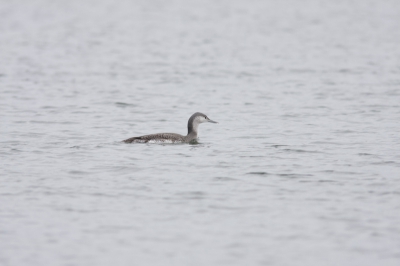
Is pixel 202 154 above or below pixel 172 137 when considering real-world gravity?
below

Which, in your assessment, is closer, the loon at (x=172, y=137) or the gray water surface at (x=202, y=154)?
the gray water surface at (x=202, y=154)

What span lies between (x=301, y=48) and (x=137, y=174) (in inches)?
996

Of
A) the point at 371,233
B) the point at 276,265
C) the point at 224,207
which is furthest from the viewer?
the point at 224,207

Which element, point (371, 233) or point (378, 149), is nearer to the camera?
point (371, 233)

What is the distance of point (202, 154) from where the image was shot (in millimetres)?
16391

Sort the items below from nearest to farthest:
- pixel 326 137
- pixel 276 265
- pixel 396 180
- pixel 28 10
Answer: pixel 276 265 → pixel 396 180 → pixel 326 137 → pixel 28 10

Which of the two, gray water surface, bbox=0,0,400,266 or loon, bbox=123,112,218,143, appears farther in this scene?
loon, bbox=123,112,218,143

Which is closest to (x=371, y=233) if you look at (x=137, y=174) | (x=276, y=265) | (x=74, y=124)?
(x=276, y=265)

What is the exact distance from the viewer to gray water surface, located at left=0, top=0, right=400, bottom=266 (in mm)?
10602

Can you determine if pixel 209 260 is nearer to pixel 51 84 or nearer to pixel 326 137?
pixel 326 137

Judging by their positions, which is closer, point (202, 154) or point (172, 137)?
point (202, 154)

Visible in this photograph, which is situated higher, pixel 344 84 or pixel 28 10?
pixel 28 10

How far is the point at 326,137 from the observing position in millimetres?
18359

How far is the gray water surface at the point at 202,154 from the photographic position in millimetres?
10602
